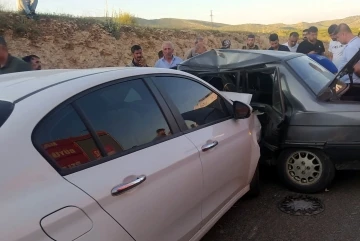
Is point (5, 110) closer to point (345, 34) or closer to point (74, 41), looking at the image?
point (345, 34)

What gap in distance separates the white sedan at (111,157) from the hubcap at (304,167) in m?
1.34

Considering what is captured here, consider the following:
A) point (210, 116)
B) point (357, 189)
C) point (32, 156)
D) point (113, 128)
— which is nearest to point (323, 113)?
point (357, 189)

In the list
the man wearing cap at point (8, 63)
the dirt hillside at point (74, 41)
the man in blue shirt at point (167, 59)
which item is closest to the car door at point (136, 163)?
the man wearing cap at point (8, 63)

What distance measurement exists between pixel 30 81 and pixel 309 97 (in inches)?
122

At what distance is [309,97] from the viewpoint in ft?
14.1

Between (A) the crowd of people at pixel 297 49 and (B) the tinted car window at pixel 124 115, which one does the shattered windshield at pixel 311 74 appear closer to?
(A) the crowd of people at pixel 297 49

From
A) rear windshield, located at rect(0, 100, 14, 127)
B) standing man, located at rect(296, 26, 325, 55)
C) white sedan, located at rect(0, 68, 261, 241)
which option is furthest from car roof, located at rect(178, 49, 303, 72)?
standing man, located at rect(296, 26, 325, 55)

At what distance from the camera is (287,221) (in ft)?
12.2

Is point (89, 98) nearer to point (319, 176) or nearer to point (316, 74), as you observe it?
point (319, 176)

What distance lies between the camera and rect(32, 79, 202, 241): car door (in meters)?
1.96

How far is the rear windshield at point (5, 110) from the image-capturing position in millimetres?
1797

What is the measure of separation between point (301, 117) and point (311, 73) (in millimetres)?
837

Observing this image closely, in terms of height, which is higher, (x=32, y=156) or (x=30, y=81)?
(x=30, y=81)

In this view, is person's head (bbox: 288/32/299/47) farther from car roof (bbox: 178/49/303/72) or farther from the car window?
the car window
